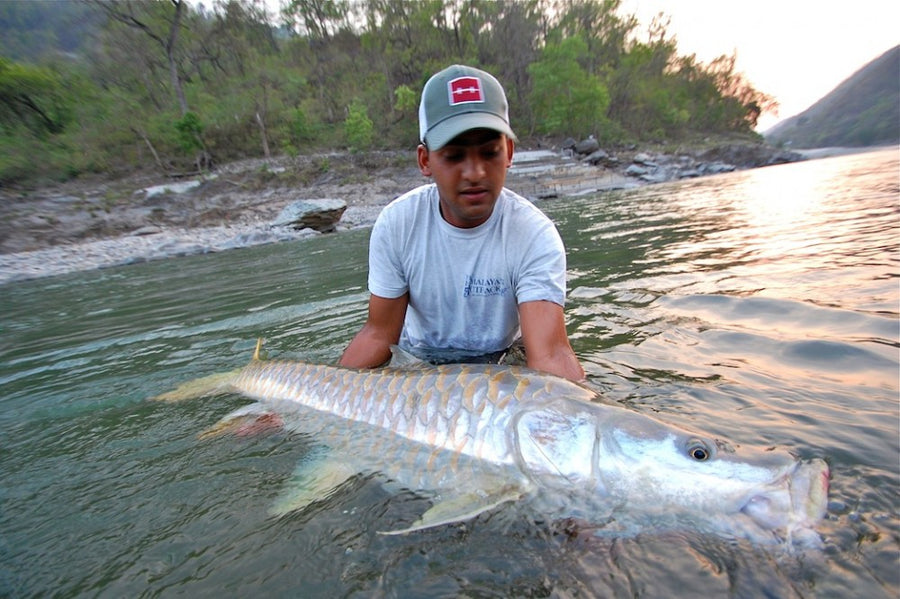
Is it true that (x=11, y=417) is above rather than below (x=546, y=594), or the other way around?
above

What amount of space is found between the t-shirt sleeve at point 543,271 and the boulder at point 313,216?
13306 millimetres

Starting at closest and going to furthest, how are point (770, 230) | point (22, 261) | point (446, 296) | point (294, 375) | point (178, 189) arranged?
point (294, 375) < point (446, 296) < point (770, 230) < point (22, 261) < point (178, 189)

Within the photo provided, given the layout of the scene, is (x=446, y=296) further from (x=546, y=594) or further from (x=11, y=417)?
(x=11, y=417)

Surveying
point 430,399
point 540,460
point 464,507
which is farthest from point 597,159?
point 464,507

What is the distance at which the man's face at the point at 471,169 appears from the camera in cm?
241

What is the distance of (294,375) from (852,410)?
282cm

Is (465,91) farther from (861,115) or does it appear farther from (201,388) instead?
(861,115)

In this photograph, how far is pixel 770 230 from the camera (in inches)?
278

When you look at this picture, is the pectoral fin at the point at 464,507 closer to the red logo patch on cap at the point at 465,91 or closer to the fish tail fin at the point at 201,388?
the red logo patch on cap at the point at 465,91

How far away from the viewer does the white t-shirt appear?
2701 millimetres

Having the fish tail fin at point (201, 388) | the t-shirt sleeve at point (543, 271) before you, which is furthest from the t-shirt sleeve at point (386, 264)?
the fish tail fin at point (201, 388)

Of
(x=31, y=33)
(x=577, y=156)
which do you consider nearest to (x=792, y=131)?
(x=577, y=156)

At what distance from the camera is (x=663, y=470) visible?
4.75 ft

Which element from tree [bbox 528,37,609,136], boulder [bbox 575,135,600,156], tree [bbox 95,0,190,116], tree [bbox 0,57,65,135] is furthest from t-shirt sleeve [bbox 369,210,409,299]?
tree [bbox 528,37,609,136]
